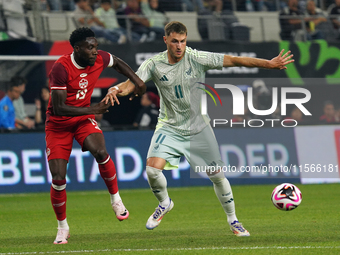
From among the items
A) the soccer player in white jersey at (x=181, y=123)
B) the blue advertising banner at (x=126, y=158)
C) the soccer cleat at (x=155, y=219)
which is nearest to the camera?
the soccer player in white jersey at (x=181, y=123)

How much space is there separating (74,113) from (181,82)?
1.34 metres

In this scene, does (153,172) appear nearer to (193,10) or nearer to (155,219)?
(155,219)

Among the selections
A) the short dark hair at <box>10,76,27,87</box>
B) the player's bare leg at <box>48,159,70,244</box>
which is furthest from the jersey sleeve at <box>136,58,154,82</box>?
the short dark hair at <box>10,76,27,87</box>

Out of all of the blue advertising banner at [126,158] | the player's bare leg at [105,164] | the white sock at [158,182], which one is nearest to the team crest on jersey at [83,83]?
the player's bare leg at [105,164]

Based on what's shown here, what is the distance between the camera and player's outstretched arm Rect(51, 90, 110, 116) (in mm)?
6973

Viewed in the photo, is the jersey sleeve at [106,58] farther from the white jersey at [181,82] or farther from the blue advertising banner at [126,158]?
the blue advertising banner at [126,158]

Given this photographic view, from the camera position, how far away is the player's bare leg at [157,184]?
290 inches

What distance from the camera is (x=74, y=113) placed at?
23.0 feet

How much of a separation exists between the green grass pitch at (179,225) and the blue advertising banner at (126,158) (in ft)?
1.11

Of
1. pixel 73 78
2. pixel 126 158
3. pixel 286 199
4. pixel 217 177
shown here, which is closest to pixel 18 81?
pixel 126 158

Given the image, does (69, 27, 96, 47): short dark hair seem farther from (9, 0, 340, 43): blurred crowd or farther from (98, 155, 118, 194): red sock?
(9, 0, 340, 43): blurred crowd

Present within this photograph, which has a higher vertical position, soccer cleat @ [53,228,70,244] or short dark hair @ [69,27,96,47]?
short dark hair @ [69,27,96,47]

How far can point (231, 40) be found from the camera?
17656mm

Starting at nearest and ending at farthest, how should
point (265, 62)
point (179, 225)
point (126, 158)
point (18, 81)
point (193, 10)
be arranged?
point (265, 62) → point (179, 225) → point (126, 158) → point (18, 81) → point (193, 10)
